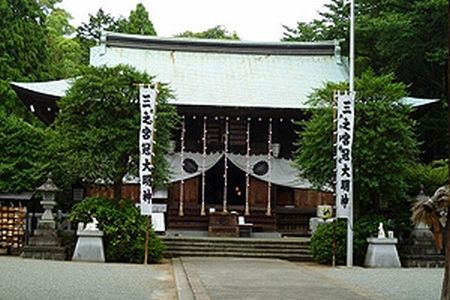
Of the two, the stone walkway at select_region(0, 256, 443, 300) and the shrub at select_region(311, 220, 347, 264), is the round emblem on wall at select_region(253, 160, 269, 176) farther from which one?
the stone walkway at select_region(0, 256, 443, 300)

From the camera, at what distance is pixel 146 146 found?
1630 cm

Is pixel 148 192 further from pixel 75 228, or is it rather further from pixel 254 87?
pixel 254 87

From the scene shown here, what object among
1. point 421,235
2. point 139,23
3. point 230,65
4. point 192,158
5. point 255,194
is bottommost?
point 421,235

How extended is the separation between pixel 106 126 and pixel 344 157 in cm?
604

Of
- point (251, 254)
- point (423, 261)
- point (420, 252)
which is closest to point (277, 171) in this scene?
point (251, 254)

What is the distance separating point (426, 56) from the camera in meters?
23.7

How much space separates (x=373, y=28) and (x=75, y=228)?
12712 mm

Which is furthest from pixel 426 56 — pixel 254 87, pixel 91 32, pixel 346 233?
pixel 91 32

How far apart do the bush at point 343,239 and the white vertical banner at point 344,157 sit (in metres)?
0.88

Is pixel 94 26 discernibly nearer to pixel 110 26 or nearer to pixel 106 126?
pixel 110 26

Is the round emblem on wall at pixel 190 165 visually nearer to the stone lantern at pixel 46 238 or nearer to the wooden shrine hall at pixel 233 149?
the wooden shrine hall at pixel 233 149

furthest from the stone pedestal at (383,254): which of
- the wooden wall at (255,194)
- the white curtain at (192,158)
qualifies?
the white curtain at (192,158)

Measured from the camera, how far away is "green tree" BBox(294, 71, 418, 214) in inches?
648

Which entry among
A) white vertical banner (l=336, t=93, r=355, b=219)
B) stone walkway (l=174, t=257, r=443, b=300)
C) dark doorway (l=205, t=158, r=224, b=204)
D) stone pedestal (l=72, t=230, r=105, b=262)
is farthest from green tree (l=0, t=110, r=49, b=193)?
white vertical banner (l=336, t=93, r=355, b=219)
